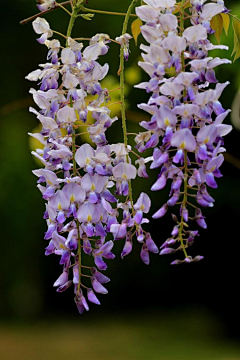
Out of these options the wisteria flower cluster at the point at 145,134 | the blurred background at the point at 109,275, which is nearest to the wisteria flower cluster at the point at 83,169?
the wisteria flower cluster at the point at 145,134

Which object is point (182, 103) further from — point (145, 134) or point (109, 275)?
point (109, 275)

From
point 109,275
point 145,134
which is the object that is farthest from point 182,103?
point 109,275

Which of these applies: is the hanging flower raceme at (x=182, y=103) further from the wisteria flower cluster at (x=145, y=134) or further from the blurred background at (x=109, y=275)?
the blurred background at (x=109, y=275)

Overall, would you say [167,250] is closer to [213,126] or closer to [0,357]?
[213,126]

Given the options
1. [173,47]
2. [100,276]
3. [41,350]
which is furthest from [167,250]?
[41,350]

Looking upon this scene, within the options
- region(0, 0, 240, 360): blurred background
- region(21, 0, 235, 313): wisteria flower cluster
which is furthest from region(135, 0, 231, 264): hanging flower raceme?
region(0, 0, 240, 360): blurred background

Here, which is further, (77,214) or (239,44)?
(239,44)
